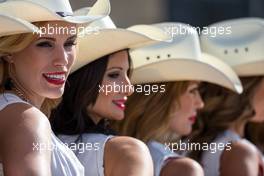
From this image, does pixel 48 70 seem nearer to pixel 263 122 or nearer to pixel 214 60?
pixel 214 60

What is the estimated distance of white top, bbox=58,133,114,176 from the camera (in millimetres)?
4371

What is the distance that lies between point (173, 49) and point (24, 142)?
1992mm

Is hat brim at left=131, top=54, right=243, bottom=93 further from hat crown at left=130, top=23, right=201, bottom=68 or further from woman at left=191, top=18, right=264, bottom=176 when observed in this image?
woman at left=191, top=18, right=264, bottom=176

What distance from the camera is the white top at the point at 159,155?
498 centimetres

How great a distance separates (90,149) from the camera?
14.5 feet

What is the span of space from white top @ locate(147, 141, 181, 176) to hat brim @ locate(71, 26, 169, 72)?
717mm

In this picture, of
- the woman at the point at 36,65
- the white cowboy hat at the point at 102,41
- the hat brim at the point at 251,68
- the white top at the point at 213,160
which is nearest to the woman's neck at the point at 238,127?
the white top at the point at 213,160

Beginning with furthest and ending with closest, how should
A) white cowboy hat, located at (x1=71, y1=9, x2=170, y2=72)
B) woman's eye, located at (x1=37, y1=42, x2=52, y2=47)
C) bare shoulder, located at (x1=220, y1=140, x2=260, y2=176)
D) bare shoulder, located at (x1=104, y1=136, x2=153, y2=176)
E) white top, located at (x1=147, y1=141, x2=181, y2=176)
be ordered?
bare shoulder, located at (x1=220, y1=140, x2=260, y2=176) → white top, located at (x1=147, y1=141, x2=181, y2=176) → white cowboy hat, located at (x1=71, y1=9, x2=170, y2=72) → bare shoulder, located at (x1=104, y1=136, x2=153, y2=176) → woman's eye, located at (x1=37, y1=42, x2=52, y2=47)

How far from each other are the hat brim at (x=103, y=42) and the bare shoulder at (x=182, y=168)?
633 mm

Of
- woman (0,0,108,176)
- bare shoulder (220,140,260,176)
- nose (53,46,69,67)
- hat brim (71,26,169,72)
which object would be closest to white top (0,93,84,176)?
woman (0,0,108,176)

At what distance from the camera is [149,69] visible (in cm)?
518

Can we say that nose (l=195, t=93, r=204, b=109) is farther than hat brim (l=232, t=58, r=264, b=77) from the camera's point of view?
No

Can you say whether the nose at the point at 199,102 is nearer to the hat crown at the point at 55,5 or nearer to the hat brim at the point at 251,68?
the hat brim at the point at 251,68

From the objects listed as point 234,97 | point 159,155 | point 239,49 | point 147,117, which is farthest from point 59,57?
point 239,49
